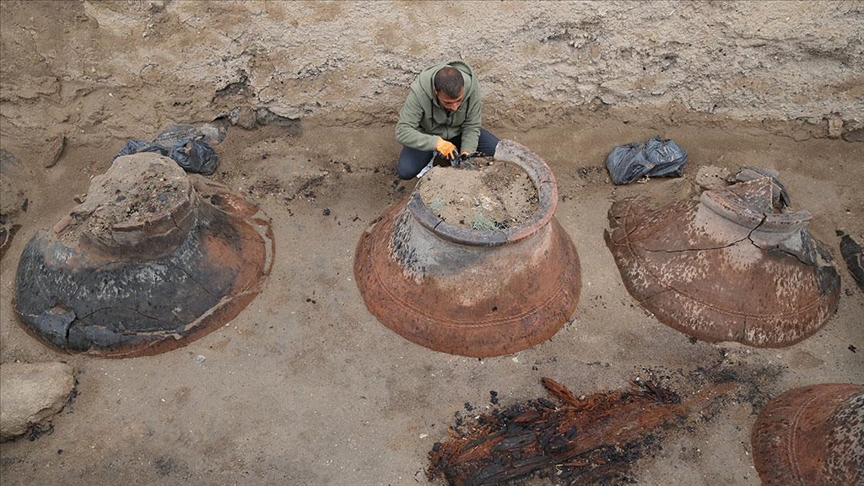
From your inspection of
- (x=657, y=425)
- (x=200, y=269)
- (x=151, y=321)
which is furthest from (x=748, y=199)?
(x=151, y=321)

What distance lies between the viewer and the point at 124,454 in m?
3.39

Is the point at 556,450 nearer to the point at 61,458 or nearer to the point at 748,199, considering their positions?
the point at 748,199

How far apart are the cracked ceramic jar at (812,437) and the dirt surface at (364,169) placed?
0.38 feet

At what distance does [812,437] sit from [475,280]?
2.02m

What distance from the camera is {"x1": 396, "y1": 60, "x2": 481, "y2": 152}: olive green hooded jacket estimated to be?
4137mm

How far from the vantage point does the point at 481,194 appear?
371 centimetres

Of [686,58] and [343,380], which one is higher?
[686,58]

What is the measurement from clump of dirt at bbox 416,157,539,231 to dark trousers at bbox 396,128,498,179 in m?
0.78

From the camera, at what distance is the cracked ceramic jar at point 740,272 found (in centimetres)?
379

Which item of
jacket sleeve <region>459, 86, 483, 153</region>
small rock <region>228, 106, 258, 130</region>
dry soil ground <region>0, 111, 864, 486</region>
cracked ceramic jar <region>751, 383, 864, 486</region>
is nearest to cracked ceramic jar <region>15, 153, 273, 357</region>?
dry soil ground <region>0, 111, 864, 486</region>

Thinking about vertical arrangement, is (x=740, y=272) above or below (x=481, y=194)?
below

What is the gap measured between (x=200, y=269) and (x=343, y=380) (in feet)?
3.87

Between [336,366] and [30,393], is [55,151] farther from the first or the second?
[336,366]

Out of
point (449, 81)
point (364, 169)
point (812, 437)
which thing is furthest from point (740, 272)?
point (364, 169)
